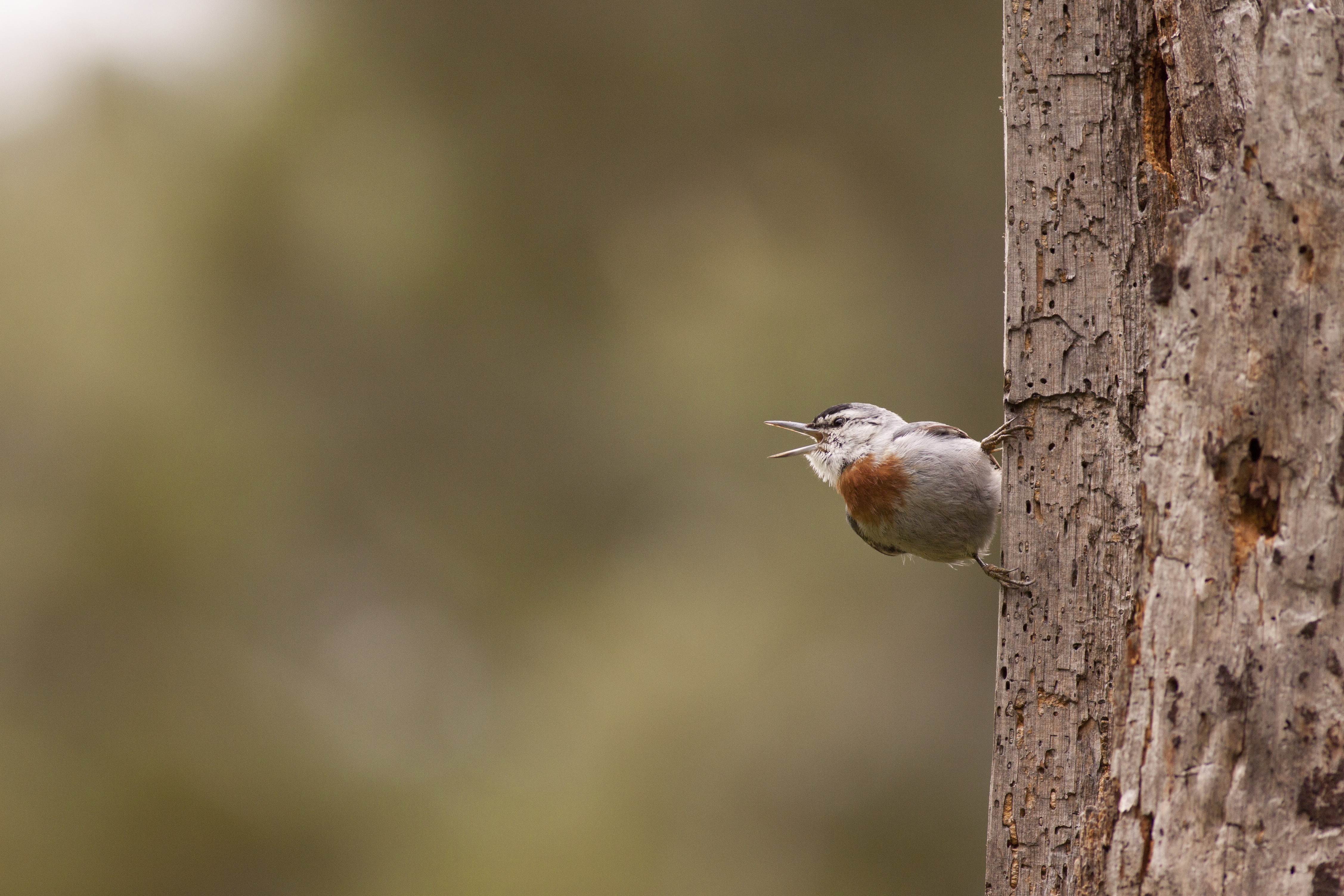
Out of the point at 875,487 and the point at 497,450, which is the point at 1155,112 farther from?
the point at 497,450

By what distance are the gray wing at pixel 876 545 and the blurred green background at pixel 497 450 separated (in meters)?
2.99

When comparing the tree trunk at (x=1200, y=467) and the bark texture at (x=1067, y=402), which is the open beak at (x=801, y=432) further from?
the tree trunk at (x=1200, y=467)

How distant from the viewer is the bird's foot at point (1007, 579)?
2559 mm

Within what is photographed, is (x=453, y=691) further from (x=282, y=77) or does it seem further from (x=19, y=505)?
(x=282, y=77)

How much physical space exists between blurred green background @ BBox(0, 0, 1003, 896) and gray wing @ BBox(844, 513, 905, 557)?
299 cm

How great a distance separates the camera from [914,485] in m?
3.36

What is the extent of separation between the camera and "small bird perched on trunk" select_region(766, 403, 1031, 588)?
3309mm

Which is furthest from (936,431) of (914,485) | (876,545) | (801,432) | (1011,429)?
(1011,429)

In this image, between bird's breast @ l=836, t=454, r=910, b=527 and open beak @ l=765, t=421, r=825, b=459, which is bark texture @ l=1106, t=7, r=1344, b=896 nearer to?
bird's breast @ l=836, t=454, r=910, b=527

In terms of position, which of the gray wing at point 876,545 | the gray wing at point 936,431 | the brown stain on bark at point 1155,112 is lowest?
the gray wing at point 876,545

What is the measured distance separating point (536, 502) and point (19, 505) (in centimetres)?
297

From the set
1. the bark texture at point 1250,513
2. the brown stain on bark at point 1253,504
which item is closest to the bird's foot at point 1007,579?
the bark texture at point 1250,513

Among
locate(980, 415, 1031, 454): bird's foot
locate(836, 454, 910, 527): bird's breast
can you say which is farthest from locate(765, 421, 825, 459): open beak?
locate(980, 415, 1031, 454): bird's foot

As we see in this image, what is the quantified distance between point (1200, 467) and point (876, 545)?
5.45 ft
